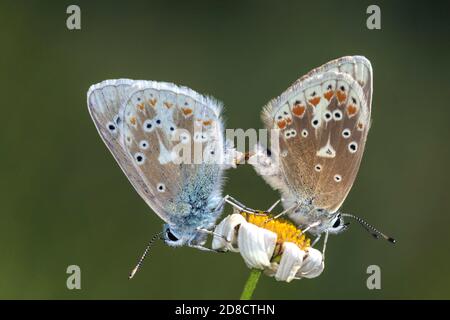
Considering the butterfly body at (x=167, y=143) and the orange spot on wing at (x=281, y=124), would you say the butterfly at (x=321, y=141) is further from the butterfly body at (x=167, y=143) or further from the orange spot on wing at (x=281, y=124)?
the butterfly body at (x=167, y=143)

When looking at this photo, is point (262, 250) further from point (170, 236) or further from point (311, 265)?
point (170, 236)

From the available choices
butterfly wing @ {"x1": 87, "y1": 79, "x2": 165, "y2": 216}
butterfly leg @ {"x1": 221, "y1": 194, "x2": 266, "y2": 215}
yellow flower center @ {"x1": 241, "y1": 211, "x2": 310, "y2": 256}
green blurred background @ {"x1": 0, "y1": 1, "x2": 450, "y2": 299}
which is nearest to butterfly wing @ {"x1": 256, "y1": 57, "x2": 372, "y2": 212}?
yellow flower center @ {"x1": 241, "y1": 211, "x2": 310, "y2": 256}

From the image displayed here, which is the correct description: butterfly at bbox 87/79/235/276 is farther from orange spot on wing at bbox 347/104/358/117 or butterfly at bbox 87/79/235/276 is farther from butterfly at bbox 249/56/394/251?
orange spot on wing at bbox 347/104/358/117

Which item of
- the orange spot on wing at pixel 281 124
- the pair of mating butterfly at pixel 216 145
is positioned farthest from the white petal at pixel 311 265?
the orange spot on wing at pixel 281 124

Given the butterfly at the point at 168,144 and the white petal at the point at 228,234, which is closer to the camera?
the white petal at the point at 228,234

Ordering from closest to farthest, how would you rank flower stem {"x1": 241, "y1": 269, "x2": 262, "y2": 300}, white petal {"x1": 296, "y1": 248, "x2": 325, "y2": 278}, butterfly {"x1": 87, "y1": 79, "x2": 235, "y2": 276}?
flower stem {"x1": 241, "y1": 269, "x2": 262, "y2": 300}, white petal {"x1": 296, "y1": 248, "x2": 325, "y2": 278}, butterfly {"x1": 87, "y1": 79, "x2": 235, "y2": 276}

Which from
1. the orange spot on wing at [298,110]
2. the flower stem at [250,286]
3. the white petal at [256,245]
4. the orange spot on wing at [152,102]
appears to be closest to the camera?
the flower stem at [250,286]

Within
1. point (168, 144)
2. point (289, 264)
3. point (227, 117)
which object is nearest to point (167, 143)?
point (168, 144)
